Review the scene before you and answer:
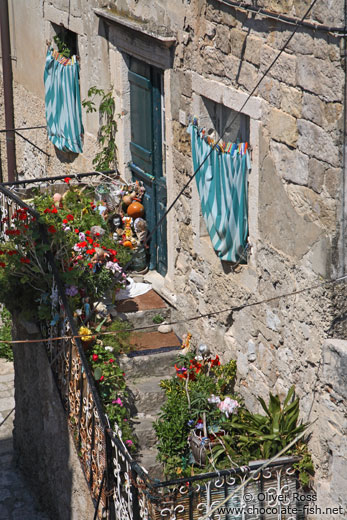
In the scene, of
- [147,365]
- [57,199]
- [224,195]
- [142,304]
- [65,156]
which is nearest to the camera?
[224,195]

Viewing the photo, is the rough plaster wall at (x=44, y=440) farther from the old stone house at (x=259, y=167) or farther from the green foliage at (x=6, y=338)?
the green foliage at (x=6, y=338)

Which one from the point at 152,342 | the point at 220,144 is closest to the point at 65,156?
the point at 152,342

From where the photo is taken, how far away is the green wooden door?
9.31 m

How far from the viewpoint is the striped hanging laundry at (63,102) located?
36.7ft

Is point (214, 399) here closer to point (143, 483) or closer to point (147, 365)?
point (147, 365)

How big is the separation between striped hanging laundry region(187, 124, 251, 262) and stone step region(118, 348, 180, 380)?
4.06 ft

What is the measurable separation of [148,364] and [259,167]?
2.43 meters

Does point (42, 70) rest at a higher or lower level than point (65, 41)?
lower

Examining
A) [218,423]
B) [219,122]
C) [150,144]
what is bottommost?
[218,423]

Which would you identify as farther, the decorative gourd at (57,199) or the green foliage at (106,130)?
the green foliage at (106,130)

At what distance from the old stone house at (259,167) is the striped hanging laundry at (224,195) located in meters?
0.11

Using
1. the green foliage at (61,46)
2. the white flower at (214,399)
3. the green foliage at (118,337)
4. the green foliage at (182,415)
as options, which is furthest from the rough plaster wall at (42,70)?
the white flower at (214,399)

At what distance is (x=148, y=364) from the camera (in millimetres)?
8445

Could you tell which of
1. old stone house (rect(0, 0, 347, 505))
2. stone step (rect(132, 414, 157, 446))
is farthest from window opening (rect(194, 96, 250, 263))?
stone step (rect(132, 414, 157, 446))
